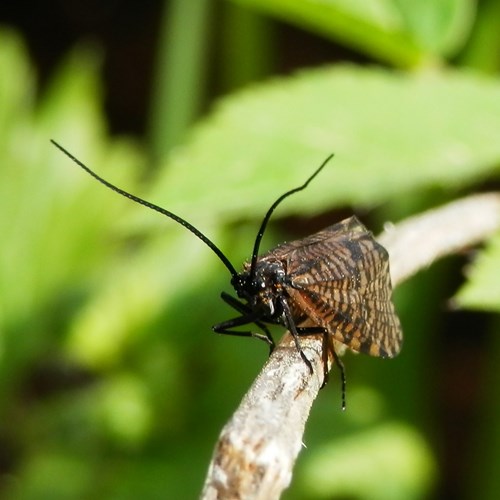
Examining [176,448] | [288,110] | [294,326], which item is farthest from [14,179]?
[294,326]

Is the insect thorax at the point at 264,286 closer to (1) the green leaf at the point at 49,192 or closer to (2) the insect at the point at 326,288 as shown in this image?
(2) the insect at the point at 326,288

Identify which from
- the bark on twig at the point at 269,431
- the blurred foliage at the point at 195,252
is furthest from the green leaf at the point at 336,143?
the bark on twig at the point at 269,431

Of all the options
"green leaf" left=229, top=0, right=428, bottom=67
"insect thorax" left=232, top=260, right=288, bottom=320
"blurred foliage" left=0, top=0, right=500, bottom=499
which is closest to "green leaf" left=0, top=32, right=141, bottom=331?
"blurred foliage" left=0, top=0, right=500, bottom=499

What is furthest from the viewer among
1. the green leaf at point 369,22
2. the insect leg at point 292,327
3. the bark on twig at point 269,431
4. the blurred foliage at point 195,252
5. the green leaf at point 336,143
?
the green leaf at point 369,22

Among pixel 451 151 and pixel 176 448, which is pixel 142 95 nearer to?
pixel 176 448

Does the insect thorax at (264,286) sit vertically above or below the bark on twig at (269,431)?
above
